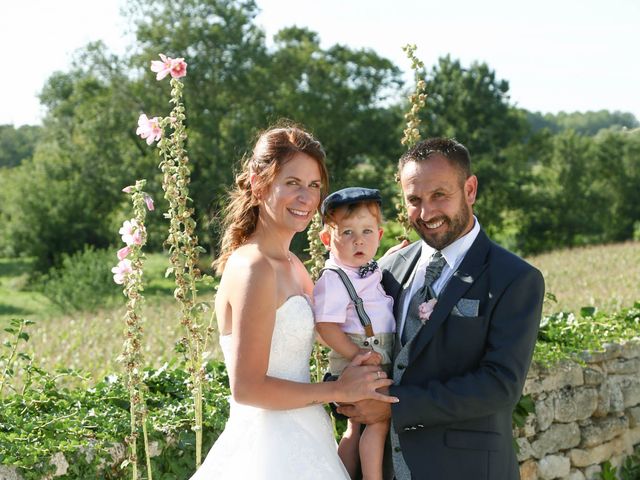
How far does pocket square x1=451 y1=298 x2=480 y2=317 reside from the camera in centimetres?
290

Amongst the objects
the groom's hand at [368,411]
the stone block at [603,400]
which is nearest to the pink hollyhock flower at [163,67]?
the groom's hand at [368,411]

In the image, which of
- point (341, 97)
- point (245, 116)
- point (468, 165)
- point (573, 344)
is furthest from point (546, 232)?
point (468, 165)

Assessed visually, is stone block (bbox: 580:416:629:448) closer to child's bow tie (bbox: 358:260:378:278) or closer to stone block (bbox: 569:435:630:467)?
stone block (bbox: 569:435:630:467)

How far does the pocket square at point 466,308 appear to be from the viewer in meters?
2.90

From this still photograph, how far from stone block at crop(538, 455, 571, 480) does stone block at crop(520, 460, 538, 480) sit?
5 centimetres

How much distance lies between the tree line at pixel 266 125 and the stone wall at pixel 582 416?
74.9 feet

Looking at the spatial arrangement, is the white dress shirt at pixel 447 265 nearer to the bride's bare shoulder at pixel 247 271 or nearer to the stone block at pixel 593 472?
the bride's bare shoulder at pixel 247 271

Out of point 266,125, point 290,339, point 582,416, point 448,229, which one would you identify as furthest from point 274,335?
point 266,125

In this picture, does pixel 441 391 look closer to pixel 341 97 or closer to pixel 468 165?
pixel 468 165

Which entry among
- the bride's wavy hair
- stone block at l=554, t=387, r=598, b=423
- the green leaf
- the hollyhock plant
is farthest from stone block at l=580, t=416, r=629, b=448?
the hollyhock plant

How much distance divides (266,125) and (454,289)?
3116 centimetres

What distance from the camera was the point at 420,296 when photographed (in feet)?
9.96

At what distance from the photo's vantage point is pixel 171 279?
32656 millimetres

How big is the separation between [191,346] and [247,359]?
1.99 feet
